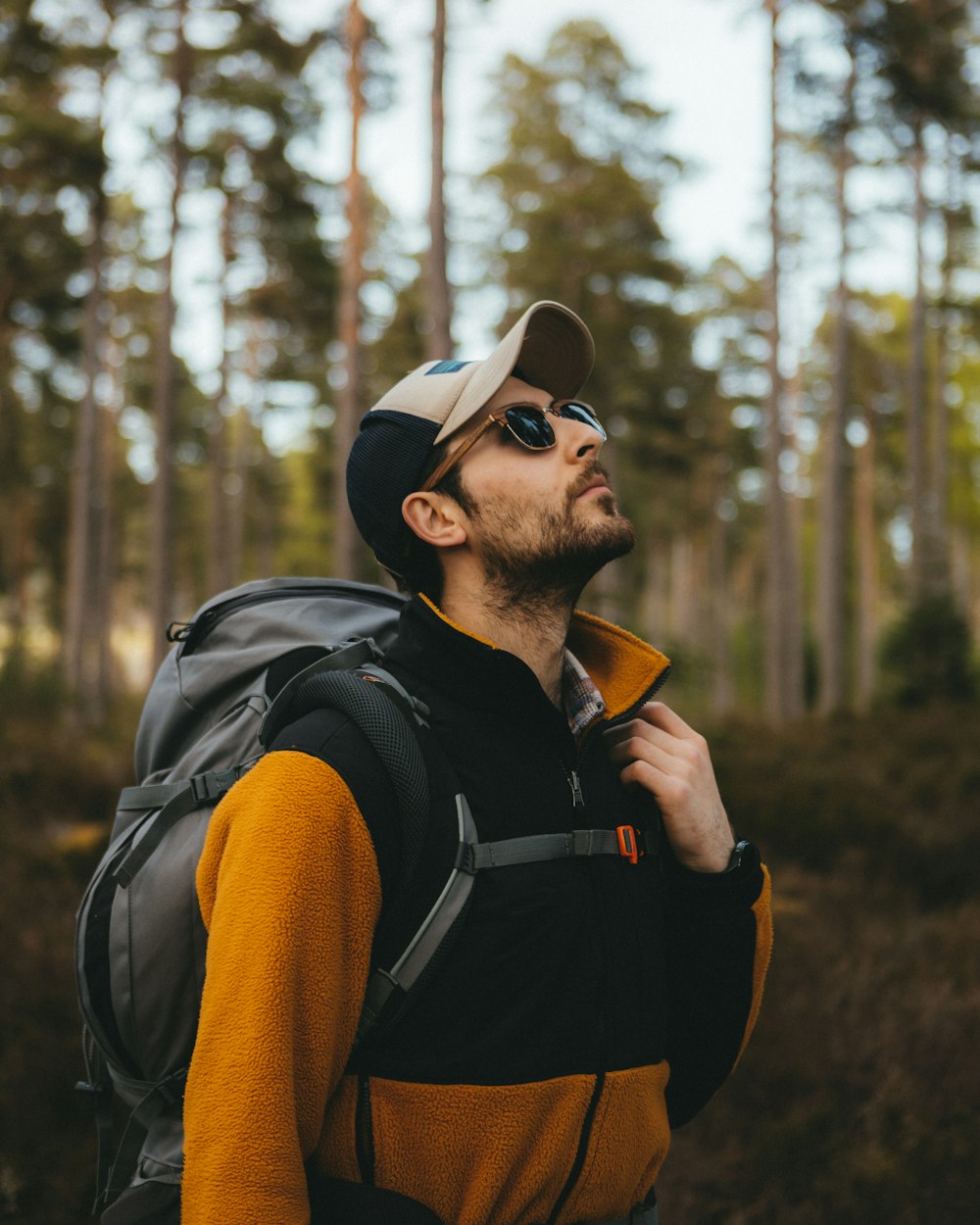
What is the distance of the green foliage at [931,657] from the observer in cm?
1574

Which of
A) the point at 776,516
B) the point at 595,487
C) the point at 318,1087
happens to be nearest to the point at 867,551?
the point at 776,516

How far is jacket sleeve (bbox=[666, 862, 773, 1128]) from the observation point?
6.90 feet

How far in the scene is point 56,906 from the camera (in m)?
6.47

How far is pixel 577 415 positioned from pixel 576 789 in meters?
0.87

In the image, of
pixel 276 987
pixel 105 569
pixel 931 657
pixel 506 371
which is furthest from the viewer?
pixel 105 569

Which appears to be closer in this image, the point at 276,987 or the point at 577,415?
the point at 276,987

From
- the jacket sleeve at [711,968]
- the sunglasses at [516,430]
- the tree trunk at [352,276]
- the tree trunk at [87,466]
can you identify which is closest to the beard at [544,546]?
the sunglasses at [516,430]

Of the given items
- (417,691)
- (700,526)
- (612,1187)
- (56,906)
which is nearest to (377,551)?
(417,691)

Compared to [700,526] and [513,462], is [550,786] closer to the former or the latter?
[513,462]

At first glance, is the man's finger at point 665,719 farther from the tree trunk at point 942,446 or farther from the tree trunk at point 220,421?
the tree trunk at point 220,421

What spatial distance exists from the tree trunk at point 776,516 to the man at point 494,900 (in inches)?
611

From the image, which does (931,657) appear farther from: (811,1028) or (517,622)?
(517,622)

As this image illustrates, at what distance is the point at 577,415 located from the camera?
7.71 ft

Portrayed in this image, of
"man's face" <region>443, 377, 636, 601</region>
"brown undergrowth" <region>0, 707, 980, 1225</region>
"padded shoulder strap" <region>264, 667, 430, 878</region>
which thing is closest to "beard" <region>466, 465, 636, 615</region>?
"man's face" <region>443, 377, 636, 601</region>
